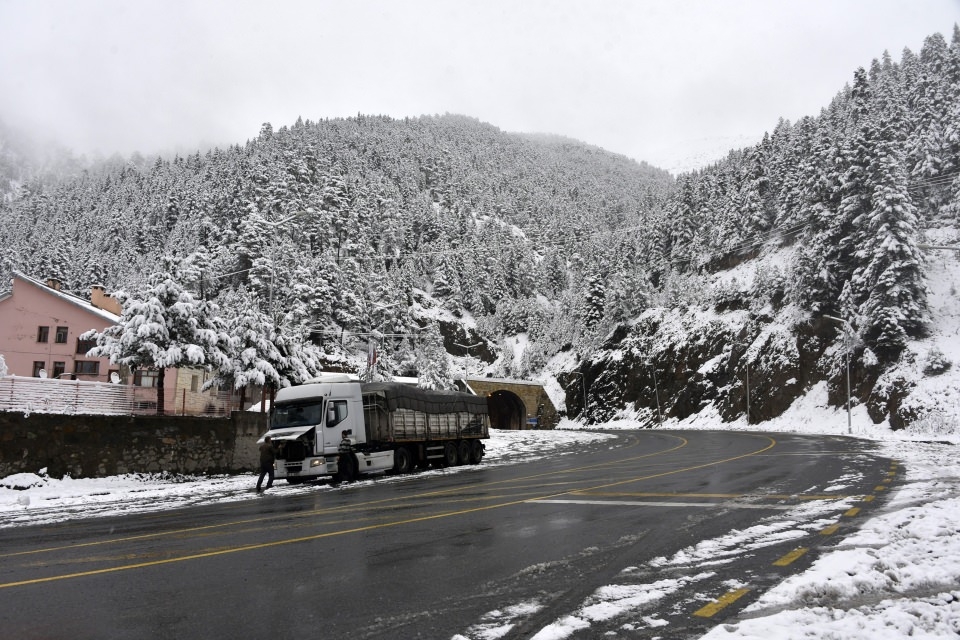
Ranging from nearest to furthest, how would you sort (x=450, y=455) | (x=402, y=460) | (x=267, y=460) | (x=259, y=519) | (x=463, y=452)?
(x=259, y=519) → (x=267, y=460) → (x=402, y=460) → (x=450, y=455) → (x=463, y=452)

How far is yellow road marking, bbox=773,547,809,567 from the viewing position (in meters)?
7.34

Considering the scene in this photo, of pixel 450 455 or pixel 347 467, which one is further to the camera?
pixel 450 455

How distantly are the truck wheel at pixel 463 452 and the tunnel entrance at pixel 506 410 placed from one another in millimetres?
56235

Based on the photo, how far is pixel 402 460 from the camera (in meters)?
25.1

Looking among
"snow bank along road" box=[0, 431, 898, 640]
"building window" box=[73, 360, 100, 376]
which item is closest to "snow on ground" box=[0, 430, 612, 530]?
"snow bank along road" box=[0, 431, 898, 640]

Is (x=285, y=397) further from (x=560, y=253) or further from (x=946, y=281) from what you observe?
(x=560, y=253)

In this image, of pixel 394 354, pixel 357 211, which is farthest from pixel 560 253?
pixel 394 354

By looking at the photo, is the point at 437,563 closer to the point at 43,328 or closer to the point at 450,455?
the point at 450,455

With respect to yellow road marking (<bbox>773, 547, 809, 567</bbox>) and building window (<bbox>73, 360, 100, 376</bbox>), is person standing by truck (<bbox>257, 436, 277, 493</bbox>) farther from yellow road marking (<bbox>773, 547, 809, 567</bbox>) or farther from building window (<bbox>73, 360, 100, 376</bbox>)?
building window (<bbox>73, 360, 100, 376</bbox>)

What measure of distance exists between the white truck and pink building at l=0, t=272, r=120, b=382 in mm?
31198

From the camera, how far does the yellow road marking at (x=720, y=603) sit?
219 inches

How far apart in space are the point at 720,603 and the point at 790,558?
2316 mm

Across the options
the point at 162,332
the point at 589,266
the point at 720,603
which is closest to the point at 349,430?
the point at 162,332

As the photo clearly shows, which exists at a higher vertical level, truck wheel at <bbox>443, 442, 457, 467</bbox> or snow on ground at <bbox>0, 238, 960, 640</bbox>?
truck wheel at <bbox>443, 442, 457, 467</bbox>
